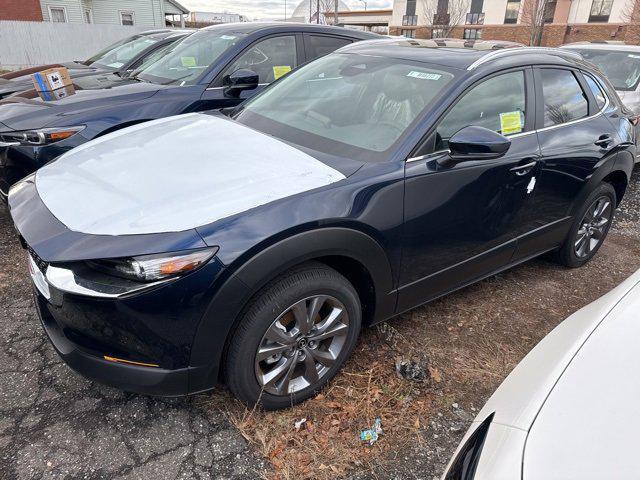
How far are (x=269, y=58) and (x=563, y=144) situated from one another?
9.78 feet

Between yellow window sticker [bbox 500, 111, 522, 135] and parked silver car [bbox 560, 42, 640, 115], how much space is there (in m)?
4.33

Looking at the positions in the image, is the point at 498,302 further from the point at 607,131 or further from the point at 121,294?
the point at 121,294

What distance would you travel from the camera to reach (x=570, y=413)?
1.33 m

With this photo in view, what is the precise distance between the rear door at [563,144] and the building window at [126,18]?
29.8m

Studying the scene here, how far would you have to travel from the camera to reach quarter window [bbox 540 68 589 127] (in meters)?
3.20

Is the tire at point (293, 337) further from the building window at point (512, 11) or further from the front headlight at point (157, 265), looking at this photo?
the building window at point (512, 11)

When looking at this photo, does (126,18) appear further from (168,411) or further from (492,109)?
(168,411)

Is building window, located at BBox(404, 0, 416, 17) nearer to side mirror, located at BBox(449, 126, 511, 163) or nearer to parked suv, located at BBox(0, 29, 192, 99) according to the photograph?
parked suv, located at BBox(0, 29, 192, 99)

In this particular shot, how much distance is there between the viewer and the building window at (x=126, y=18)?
27.4 m

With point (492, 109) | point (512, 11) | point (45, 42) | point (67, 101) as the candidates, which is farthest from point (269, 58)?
point (512, 11)

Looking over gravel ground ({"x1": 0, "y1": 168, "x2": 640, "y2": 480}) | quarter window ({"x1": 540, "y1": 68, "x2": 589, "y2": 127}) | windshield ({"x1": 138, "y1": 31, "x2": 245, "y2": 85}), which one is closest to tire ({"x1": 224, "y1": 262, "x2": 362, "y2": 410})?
gravel ground ({"x1": 0, "y1": 168, "x2": 640, "y2": 480})

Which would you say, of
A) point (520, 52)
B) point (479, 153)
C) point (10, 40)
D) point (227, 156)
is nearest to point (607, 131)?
point (520, 52)

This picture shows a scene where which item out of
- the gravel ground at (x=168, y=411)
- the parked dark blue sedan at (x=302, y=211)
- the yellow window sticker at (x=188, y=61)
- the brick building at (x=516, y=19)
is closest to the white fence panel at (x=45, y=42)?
the yellow window sticker at (x=188, y=61)

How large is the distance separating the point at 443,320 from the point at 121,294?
2.12m
